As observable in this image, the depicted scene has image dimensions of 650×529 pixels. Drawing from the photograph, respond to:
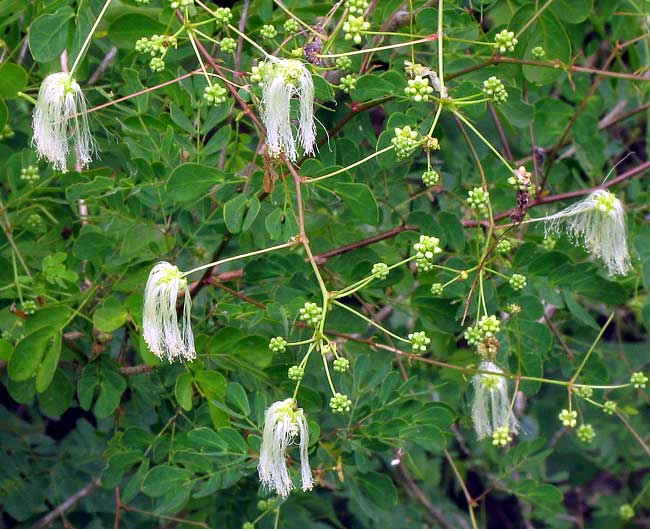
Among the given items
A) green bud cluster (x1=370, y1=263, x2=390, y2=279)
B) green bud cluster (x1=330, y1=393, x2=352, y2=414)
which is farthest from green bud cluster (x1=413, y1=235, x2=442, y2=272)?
green bud cluster (x1=330, y1=393, x2=352, y2=414)

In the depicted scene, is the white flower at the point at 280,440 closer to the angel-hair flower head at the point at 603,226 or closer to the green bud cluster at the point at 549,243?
the angel-hair flower head at the point at 603,226

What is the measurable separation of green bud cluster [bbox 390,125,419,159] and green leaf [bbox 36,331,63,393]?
801 mm

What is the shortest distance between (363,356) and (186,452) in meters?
0.40

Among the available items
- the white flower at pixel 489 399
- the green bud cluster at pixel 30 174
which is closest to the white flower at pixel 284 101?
the white flower at pixel 489 399

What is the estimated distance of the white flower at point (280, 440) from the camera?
1553 mm

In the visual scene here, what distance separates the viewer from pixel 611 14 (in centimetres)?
245

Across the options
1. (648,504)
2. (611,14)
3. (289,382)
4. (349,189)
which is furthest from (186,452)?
(648,504)

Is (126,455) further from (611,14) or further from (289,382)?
(611,14)

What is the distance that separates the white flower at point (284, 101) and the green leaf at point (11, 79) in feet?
2.33

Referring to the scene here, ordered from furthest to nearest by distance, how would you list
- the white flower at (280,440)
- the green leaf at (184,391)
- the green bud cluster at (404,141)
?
the green leaf at (184,391) → the green bud cluster at (404,141) → the white flower at (280,440)

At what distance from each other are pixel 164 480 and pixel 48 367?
33 centimetres

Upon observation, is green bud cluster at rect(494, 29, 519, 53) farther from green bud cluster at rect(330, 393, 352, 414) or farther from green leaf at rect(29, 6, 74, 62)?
green leaf at rect(29, 6, 74, 62)

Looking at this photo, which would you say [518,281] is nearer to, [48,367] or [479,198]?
[479,198]

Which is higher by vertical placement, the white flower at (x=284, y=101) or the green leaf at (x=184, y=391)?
the white flower at (x=284, y=101)
